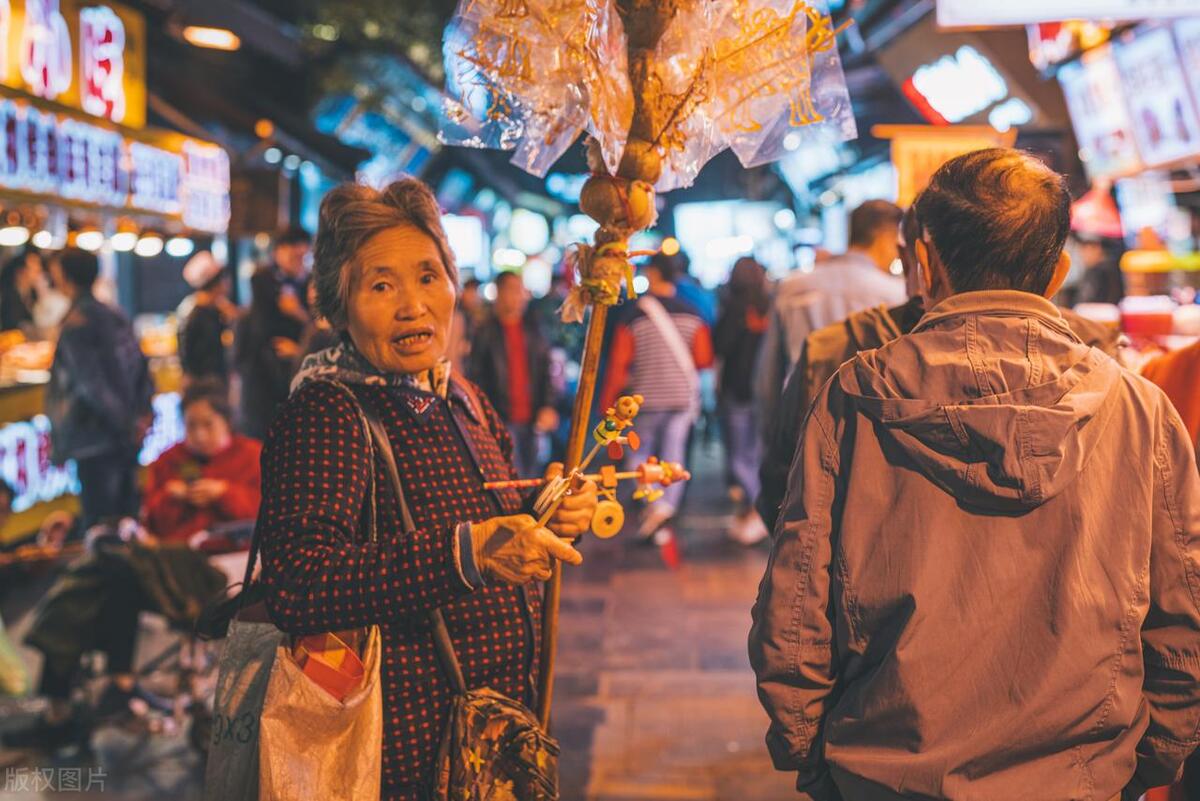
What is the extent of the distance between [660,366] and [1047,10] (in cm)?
425

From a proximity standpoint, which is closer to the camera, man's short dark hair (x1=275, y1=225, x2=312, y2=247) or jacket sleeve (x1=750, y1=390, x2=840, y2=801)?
jacket sleeve (x1=750, y1=390, x2=840, y2=801)

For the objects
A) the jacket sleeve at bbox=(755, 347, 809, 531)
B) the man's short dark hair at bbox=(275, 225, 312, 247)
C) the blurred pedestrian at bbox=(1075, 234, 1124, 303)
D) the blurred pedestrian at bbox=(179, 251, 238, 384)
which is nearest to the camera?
the jacket sleeve at bbox=(755, 347, 809, 531)

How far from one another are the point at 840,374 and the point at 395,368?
36.4 inches

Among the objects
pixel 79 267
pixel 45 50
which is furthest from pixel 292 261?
pixel 45 50

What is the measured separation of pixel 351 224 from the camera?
93.1 inches

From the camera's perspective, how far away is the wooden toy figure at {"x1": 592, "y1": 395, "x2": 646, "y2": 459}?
2084 mm

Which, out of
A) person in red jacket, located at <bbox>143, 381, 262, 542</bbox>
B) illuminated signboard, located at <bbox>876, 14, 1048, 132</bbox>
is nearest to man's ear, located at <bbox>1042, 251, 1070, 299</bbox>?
person in red jacket, located at <bbox>143, 381, 262, 542</bbox>

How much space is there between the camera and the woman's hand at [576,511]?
213cm

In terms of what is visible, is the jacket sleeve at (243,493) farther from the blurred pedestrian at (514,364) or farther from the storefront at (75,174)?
the blurred pedestrian at (514,364)

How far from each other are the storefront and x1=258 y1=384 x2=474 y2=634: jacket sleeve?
20.8 ft

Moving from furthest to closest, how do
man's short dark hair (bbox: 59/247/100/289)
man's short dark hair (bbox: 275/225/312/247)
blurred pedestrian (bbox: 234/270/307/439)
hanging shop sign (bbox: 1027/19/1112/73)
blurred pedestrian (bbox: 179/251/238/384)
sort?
1. blurred pedestrian (bbox: 179/251/238/384)
2. man's short dark hair (bbox: 275/225/312/247)
3. blurred pedestrian (bbox: 234/270/307/439)
4. hanging shop sign (bbox: 1027/19/1112/73)
5. man's short dark hair (bbox: 59/247/100/289)

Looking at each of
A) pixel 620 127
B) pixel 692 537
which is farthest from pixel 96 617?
pixel 692 537

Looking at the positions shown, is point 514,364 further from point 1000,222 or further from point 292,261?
point 1000,222

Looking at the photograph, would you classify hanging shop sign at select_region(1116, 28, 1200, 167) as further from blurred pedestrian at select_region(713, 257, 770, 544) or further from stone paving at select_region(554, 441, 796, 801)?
stone paving at select_region(554, 441, 796, 801)
